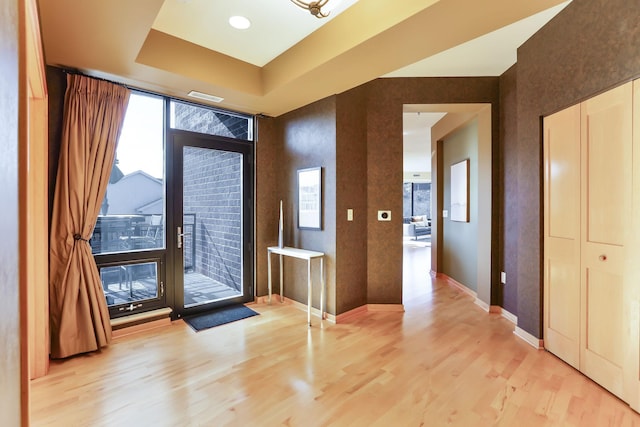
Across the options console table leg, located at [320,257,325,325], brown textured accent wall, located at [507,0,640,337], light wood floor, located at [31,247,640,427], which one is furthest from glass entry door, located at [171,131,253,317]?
brown textured accent wall, located at [507,0,640,337]

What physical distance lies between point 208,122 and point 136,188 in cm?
114

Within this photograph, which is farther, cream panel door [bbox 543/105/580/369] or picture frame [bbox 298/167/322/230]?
picture frame [bbox 298/167/322/230]

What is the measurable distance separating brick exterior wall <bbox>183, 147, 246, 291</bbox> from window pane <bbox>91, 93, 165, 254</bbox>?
0.31 meters

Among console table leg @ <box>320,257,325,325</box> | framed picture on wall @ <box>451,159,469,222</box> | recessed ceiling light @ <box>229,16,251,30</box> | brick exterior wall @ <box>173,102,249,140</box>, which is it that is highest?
recessed ceiling light @ <box>229,16,251,30</box>

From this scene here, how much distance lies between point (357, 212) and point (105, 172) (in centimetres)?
261

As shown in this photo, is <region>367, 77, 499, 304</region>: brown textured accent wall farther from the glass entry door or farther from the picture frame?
the glass entry door

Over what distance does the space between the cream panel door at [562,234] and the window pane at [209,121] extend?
130 inches

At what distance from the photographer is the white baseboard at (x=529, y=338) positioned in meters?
2.67

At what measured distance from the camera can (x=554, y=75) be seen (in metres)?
2.51

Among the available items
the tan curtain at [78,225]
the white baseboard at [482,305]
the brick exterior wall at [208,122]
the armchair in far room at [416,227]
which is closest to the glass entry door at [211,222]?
the brick exterior wall at [208,122]

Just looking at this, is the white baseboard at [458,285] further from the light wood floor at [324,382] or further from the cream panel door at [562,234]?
the cream panel door at [562,234]

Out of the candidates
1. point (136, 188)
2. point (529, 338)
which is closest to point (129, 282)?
point (136, 188)

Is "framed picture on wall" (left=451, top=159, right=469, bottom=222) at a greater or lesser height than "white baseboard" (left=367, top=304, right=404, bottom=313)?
greater

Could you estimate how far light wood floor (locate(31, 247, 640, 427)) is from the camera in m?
1.82
